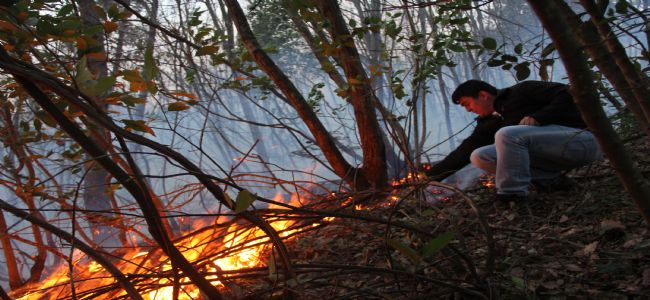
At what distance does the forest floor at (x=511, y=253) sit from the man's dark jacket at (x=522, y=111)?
14.3 inches

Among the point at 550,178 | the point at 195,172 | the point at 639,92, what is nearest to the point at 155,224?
the point at 195,172

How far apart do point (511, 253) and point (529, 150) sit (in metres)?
0.98

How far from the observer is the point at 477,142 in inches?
124

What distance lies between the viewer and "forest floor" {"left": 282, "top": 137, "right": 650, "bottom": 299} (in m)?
1.34

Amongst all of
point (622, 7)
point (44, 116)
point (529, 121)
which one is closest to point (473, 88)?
point (529, 121)

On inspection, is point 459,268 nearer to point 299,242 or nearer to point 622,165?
point 622,165

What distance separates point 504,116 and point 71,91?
105 inches

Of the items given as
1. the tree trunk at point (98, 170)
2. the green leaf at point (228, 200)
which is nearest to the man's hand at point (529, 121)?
the green leaf at point (228, 200)

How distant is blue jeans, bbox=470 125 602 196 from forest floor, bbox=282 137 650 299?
0.46ft

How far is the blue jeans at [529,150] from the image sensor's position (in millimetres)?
2508

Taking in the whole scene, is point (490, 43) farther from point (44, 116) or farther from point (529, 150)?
point (44, 116)

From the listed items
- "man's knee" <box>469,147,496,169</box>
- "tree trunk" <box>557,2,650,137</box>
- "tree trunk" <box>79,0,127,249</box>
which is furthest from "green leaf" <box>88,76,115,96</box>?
"man's knee" <box>469,147,496,169</box>

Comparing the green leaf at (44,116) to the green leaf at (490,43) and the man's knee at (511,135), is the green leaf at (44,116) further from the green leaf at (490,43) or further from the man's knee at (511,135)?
the man's knee at (511,135)

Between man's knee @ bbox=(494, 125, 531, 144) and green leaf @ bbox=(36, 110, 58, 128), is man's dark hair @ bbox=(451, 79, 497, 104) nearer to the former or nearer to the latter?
man's knee @ bbox=(494, 125, 531, 144)
